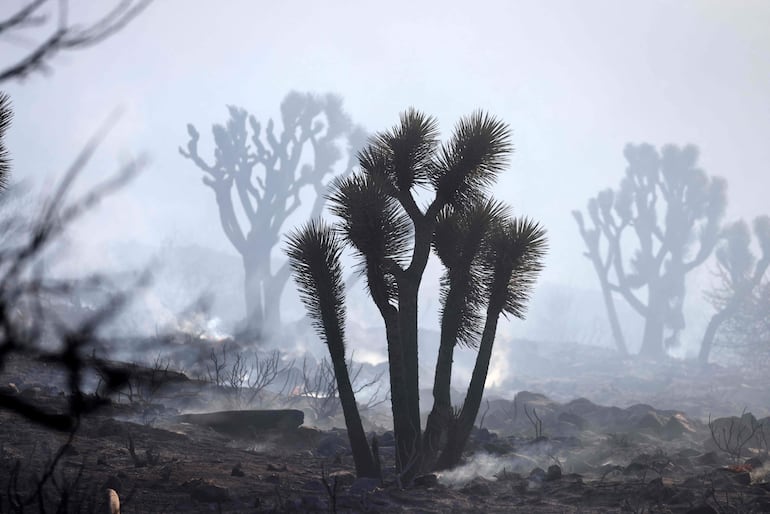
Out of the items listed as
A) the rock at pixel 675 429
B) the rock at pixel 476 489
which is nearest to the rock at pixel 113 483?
the rock at pixel 476 489

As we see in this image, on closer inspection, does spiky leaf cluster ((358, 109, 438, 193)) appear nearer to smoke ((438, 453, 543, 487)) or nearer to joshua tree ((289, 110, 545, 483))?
joshua tree ((289, 110, 545, 483))

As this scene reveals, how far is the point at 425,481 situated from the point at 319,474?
1275 mm

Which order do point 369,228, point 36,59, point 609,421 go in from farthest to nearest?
point 609,421
point 369,228
point 36,59

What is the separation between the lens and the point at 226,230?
3597cm

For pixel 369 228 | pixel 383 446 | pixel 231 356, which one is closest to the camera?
pixel 369 228

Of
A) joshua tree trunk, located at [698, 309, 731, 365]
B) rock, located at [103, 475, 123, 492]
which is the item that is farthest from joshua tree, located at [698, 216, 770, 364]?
rock, located at [103, 475, 123, 492]

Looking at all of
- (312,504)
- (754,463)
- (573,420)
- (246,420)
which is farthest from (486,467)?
(573,420)

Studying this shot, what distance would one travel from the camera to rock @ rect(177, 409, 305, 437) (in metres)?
12.1

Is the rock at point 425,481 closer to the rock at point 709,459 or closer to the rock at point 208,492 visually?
the rock at point 208,492

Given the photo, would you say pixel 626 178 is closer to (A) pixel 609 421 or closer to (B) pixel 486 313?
(A) pixel 609 421

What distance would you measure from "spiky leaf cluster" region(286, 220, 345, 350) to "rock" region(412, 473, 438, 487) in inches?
67.9

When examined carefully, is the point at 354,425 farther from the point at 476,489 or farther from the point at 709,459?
the point at 709,459

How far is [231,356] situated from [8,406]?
21.6 meters

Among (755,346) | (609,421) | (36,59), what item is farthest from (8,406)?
(755,346)
